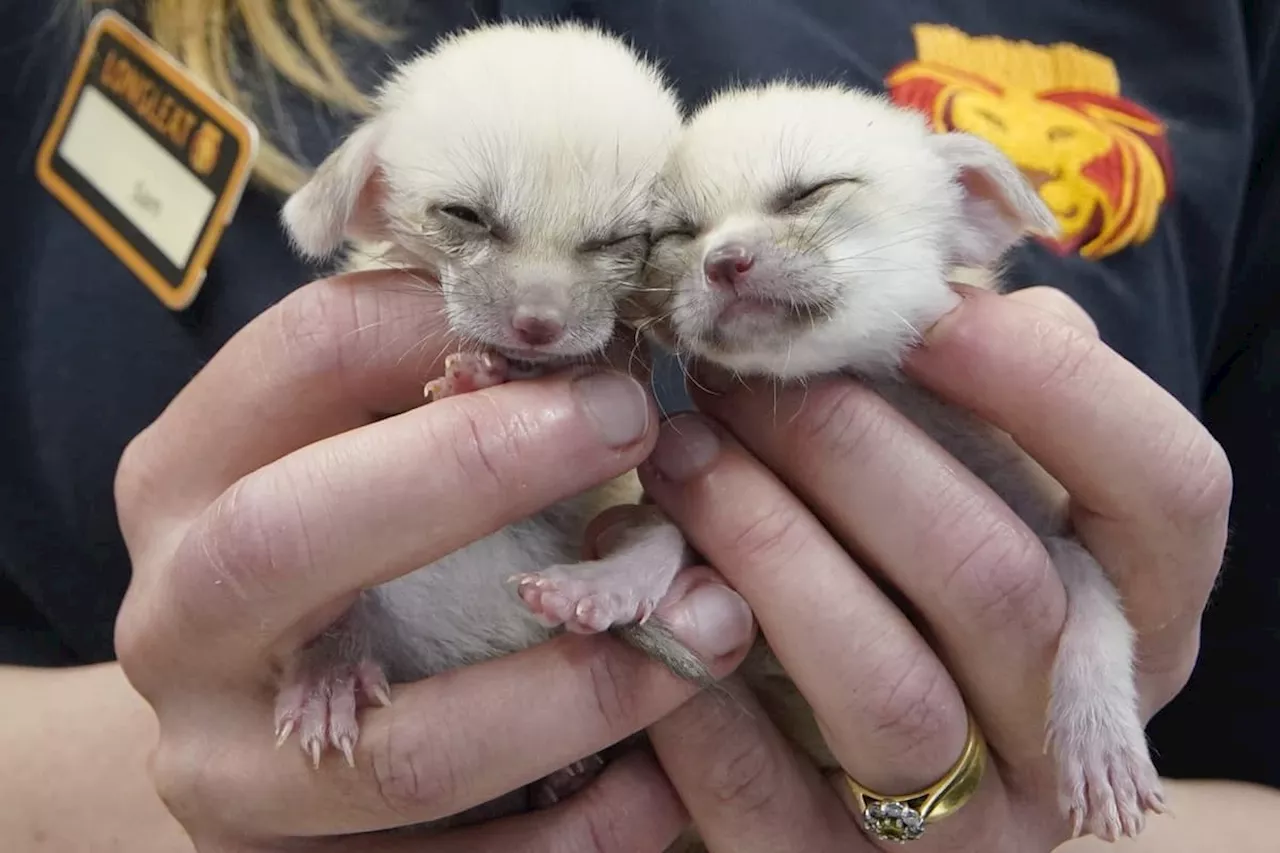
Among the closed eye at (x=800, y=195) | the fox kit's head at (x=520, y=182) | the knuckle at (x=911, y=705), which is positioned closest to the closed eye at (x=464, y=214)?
the fox kit's head at (x=520, y=182)

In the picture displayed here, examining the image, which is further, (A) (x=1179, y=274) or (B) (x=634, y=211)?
(A) (x=1179, y=274)

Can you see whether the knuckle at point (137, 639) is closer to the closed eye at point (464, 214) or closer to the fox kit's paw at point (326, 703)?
the fox kit's paw at point (326, 703)

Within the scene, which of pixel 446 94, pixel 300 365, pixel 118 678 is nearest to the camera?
pixel 300 365

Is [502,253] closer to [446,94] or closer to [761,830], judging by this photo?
[446,94]

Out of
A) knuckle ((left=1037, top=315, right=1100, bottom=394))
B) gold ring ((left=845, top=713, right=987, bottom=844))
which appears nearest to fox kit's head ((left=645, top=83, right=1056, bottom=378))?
knuckle ((left=1037, top=315, right=1100, bottom=394))

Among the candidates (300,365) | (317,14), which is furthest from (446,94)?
(317,14)

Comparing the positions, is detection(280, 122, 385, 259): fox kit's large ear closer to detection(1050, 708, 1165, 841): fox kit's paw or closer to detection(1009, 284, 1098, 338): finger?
detection(1009, 284, 1098, 338): finger
